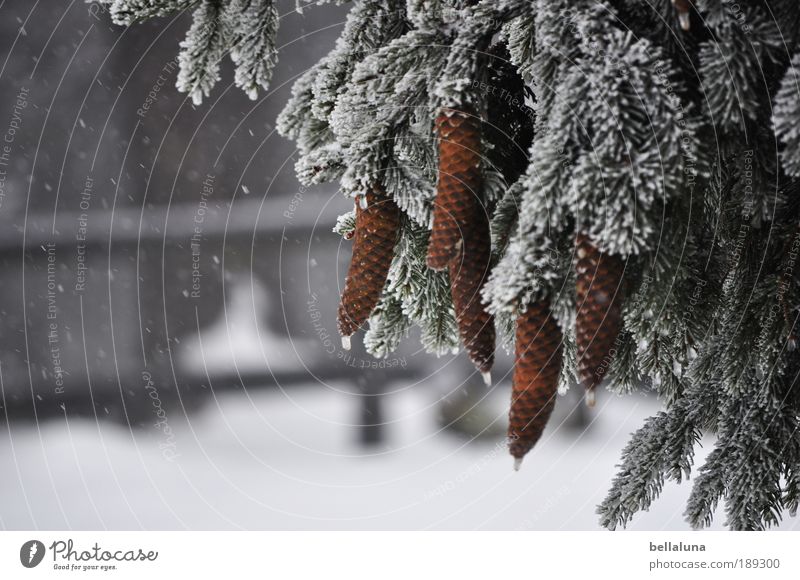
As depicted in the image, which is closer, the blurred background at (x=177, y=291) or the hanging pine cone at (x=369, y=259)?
the hanging pine cone at (x=369, y=259)

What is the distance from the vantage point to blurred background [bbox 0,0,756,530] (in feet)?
7.02

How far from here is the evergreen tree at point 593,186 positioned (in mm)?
247

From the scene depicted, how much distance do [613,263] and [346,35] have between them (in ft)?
0.76

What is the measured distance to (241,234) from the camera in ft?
7.75

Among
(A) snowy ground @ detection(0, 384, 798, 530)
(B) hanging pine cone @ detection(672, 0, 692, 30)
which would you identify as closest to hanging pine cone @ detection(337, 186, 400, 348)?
Answer: (B) hanging pine cone @ detection(672, 0, 692, 30)

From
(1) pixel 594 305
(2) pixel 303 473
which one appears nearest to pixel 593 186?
(1) pixel 594 305

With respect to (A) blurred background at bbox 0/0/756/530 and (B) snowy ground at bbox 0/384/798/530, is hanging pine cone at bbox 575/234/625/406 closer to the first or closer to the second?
(B) snowy ground at bbox 0/384/798/530

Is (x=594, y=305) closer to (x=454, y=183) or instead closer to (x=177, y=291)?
(x=454, y=183)

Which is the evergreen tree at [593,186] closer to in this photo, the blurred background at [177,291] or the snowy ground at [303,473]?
the snowy ground at [303,473]

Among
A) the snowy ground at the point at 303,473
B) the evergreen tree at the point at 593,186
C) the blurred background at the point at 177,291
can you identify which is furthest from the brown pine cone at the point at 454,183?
the blurred background at the point at 177,291

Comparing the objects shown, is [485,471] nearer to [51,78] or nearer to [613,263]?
[613,263]

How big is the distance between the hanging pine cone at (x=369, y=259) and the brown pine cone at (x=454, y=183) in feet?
0.15

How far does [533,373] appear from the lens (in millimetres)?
250

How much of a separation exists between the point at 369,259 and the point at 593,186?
105mm
